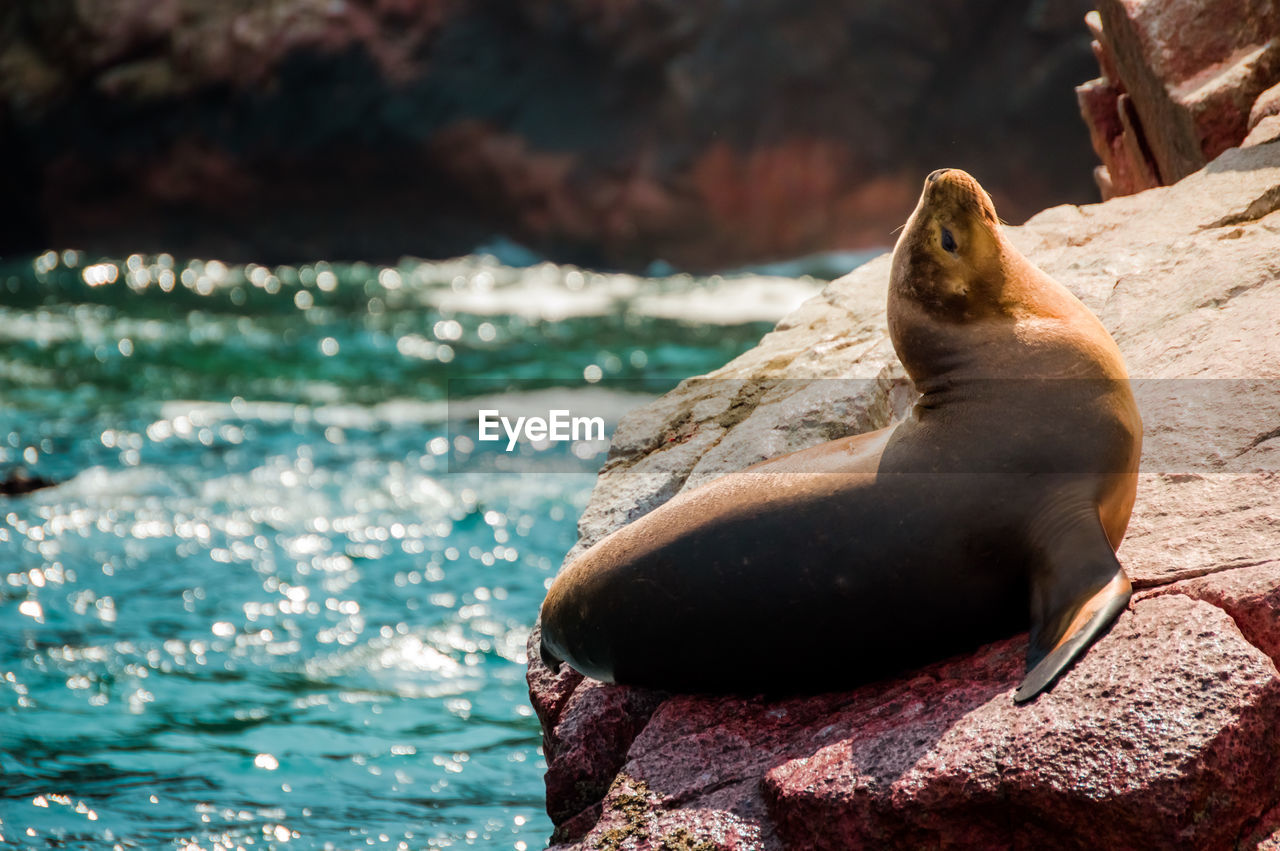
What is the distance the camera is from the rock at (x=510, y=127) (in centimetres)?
2208

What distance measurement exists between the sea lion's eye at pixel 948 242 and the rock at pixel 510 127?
764 inches

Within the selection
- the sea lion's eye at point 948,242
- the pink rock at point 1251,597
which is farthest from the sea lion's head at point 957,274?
the pink rock at point 1251,597

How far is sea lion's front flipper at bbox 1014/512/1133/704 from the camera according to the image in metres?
2.19

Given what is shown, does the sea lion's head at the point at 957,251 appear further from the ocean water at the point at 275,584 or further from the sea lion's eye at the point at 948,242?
the ocean water at the point at 275,584

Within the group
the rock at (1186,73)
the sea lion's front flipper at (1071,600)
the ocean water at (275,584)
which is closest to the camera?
the sea lion's front flipper at (1071,600)

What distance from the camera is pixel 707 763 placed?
8.22 ft

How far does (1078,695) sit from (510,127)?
21.4m

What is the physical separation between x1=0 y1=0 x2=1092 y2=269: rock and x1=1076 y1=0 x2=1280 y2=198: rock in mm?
16317

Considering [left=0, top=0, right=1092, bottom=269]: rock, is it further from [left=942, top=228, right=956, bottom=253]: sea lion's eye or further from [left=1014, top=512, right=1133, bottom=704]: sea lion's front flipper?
[left=1014, top=512, right=1133, bottom=704]: sea lion's front flipper

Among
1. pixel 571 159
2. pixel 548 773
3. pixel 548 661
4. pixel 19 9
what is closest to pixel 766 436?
pixel 548 661

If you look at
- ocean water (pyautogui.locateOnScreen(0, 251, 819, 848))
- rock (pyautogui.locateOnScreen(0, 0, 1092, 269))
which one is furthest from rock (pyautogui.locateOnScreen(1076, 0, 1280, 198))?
rock (pyautogui.locateOnScreen(0, 0, 1092, 269))

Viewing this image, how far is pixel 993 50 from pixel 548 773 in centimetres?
2190

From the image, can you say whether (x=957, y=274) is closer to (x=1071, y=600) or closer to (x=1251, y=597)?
(x=1071, y=600)

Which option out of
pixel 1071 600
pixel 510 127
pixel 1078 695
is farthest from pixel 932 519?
pixel 510 127
